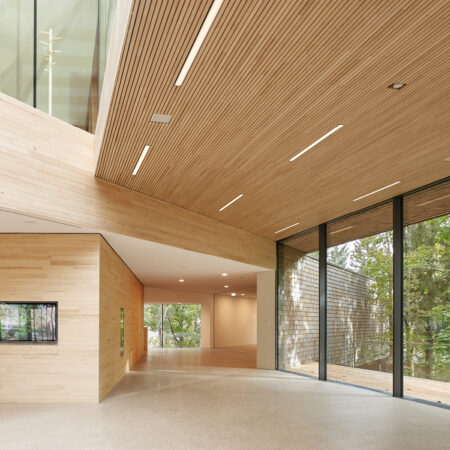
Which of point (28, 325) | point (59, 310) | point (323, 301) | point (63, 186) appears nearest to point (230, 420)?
point (59, 310)

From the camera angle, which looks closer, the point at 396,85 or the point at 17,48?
the point at 396,85

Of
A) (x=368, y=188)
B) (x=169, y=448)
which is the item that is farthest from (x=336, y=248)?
(x=169, y=448)

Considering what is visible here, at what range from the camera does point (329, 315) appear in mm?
11406

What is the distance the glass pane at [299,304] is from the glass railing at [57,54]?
6.53 meters

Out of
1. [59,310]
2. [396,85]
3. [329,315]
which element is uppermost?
[396,85]

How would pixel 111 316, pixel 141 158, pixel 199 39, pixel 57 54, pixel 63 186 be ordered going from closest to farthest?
pixel 199 39 < pixel 141 158 < pixel 63 186 < pixel 57 54 < pixel 111 316

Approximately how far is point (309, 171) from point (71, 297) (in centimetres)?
462

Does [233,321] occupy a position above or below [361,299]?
below

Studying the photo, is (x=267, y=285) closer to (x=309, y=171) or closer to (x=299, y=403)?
(x=299, y=403)

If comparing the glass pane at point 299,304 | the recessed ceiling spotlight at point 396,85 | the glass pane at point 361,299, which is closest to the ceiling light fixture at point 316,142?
the recessed ceiling spotlight at point 396,85

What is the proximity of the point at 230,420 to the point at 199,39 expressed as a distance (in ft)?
17.4

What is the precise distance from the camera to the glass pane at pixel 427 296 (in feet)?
26.6

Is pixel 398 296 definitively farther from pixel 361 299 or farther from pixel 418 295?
pixel 361 299

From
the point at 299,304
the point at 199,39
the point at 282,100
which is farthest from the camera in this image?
the point at 299,304
